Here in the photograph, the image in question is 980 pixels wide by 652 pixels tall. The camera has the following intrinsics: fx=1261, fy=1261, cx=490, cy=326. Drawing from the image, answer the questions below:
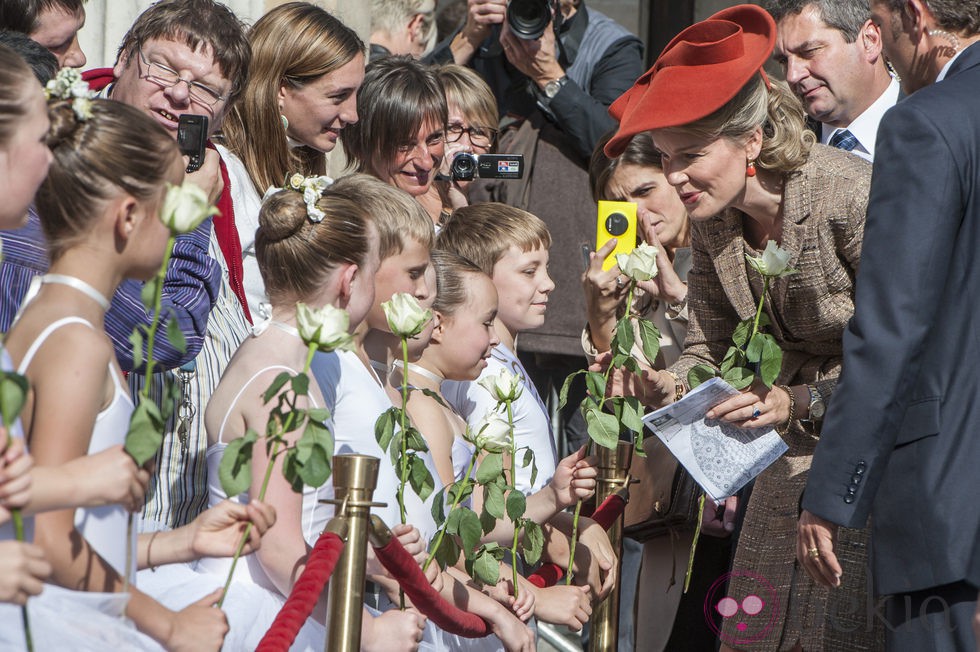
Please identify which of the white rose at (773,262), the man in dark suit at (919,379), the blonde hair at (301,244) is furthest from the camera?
the white rose at (773,262)

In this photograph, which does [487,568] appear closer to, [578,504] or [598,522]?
[578,504]

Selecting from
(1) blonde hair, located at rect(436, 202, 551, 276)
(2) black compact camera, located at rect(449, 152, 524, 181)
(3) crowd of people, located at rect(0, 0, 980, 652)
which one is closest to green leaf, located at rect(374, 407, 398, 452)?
(3) crowd of people, located at rect(0, 0, 980, 652)

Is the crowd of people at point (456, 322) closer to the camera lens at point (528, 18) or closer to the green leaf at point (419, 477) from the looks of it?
the green leaf at point (419, 477)

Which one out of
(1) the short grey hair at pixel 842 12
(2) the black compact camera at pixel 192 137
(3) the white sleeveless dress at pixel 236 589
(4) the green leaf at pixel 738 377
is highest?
(1) the short grey hair at pixel 842 12

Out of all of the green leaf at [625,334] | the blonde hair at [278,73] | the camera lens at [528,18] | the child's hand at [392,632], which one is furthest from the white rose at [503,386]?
the camera lens at [528,18]

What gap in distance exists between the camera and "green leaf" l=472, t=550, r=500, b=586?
9.72ft

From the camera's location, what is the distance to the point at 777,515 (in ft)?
11.6

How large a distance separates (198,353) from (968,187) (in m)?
1.84

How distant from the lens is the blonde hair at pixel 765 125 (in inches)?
134

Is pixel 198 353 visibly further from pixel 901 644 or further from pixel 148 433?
pixel 901 644

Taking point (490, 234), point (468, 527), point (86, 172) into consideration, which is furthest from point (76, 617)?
point (490, 234)

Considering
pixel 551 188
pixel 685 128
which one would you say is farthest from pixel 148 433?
pixel 551 188

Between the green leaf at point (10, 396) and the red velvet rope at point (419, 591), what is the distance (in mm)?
1015

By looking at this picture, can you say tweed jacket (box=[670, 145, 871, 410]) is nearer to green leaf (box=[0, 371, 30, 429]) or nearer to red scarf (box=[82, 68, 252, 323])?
red scarf (box=[82, 68, 252, 323])
